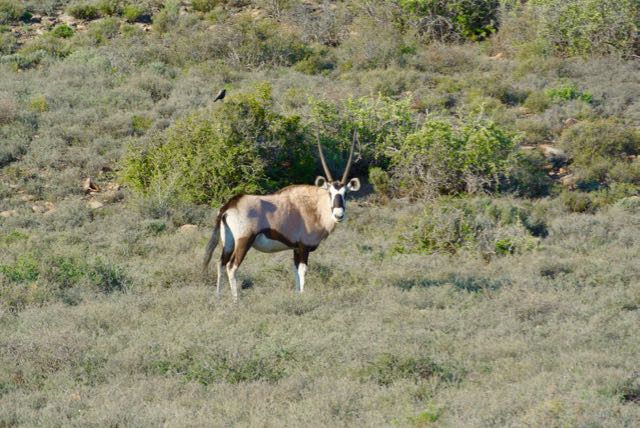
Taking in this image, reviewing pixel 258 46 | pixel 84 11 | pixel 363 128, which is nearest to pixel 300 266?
pixel 363 128

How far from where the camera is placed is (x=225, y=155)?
57.3 feet

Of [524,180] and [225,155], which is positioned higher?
[225,155]

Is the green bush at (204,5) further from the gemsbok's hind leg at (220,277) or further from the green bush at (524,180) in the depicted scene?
the gemsbok's hind leg at (220,277)

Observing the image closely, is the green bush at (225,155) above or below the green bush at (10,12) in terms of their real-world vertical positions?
above

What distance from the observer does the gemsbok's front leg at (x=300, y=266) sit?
12016 mm

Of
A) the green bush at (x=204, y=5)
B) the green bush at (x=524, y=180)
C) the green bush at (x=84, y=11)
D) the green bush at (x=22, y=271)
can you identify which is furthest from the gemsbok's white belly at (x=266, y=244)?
the green bush at (x=84, y=11)

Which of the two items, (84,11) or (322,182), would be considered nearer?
(322,182)

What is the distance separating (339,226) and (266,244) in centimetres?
Result: 413

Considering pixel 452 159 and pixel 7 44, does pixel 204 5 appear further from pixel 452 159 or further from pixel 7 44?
pixel 452 159

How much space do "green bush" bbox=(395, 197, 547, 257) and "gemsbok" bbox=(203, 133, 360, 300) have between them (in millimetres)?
2401

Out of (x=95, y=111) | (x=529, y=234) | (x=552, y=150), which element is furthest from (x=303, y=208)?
(x=95, y=111)

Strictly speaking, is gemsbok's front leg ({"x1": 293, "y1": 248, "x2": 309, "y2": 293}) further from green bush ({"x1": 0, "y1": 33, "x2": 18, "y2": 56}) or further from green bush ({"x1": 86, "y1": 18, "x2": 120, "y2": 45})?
green bush ({"x1": 0, "y1": 33, "x2": 18, "y2": 56})

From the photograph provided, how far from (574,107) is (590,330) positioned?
42.7ft

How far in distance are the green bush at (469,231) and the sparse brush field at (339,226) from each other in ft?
0.14
